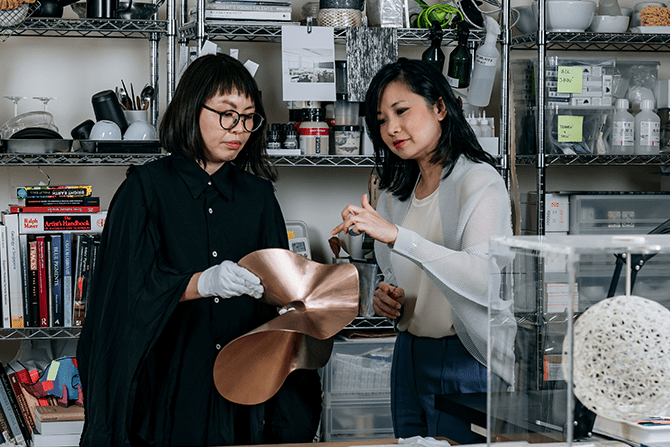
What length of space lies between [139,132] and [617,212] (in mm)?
1543

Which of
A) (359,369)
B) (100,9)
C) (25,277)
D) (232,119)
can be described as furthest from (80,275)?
(232,119)

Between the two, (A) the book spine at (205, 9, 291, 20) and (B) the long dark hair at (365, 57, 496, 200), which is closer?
(B) the long dark hair at (365, 57, 496, 200)

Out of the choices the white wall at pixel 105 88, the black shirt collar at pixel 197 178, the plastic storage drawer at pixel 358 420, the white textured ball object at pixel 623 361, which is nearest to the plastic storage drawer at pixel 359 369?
the plastic storage drawer at pixel 358 420

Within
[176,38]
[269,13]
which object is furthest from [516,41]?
[176,38]

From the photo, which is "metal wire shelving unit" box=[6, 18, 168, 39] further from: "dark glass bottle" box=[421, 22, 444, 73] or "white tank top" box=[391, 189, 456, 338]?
"white tank top" box=[391, 189, 456, 338]

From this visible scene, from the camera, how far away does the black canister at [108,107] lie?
2.05m

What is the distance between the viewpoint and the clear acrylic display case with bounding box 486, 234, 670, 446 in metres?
0.72

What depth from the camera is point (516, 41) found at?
2277mm

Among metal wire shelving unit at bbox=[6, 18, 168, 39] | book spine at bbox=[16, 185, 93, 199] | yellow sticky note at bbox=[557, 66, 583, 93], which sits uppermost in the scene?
metal wire shelving unit at bbox=[6, 18, 168, 39]

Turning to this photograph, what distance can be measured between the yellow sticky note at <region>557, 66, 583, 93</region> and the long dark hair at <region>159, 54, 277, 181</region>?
124cm

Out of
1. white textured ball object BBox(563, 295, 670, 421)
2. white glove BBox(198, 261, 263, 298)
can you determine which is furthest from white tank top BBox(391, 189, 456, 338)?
white textured ball object BBox(563, 295, 670, 421)

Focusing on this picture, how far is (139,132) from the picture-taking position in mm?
2043

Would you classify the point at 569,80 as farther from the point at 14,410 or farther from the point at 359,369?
the point at 14,410

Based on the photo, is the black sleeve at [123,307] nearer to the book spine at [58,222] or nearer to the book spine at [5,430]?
the book spine at [58,222]
